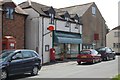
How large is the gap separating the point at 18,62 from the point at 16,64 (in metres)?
0.22

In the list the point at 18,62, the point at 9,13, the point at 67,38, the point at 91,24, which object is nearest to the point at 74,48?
the point at 67,38

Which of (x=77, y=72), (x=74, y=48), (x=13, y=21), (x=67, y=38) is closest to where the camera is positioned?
(x=77, y=72)

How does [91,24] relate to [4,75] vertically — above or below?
above

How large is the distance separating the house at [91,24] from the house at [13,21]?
1475 centimetres

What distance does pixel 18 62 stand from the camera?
15.2 meters

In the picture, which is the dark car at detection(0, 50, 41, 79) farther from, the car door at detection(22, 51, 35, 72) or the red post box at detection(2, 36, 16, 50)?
the red post box at detection(2, 36, 16, 50)

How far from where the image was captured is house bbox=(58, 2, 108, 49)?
1649 inches

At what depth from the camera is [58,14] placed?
35500mm

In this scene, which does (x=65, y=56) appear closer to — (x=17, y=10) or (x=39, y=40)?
(x=39, y=40)

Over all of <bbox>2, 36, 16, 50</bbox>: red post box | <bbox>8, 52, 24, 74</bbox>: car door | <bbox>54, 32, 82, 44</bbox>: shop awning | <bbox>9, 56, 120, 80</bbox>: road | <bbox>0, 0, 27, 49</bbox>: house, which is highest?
<bbox>0, 0, 27, 49</bbox>: house

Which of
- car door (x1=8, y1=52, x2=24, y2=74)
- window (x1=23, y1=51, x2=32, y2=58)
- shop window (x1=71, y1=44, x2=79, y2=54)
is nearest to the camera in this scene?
car door (x1=8, y1=52, x2=24, y2=74)

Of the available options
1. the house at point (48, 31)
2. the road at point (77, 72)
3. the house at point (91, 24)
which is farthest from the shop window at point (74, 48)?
the road at point (77, 72)

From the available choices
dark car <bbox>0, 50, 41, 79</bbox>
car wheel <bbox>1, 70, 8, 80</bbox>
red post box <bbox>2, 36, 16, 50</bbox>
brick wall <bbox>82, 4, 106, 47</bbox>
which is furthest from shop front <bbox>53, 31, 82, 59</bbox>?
car wheel <bbox>1, 70, 8, 80</bbox>

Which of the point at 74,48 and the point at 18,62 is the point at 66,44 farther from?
the point at 18,62
